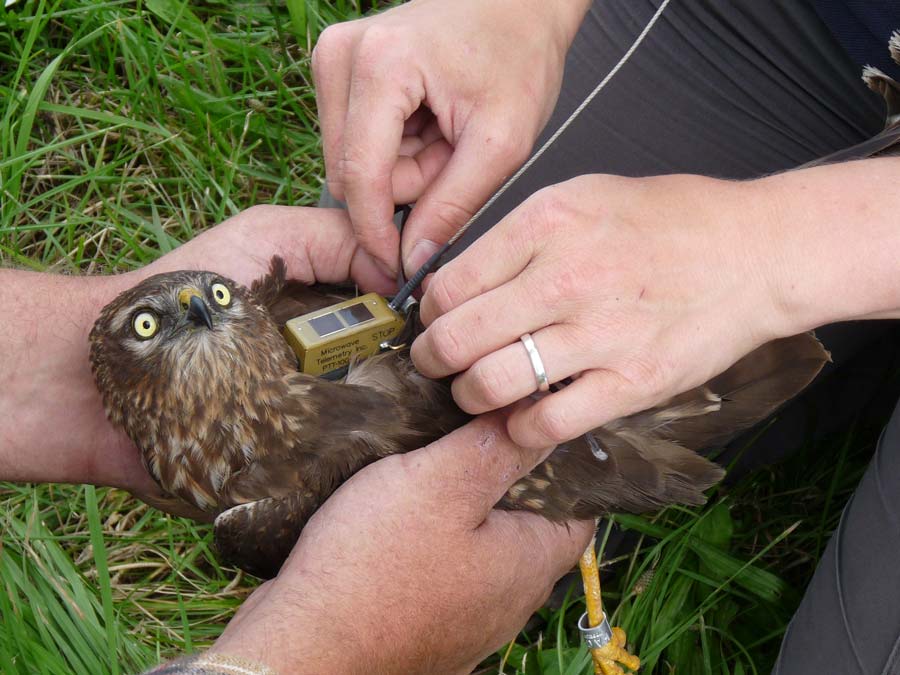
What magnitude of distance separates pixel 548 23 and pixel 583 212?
2.63 ft

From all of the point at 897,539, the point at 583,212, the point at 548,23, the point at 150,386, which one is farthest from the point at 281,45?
the point at 897,539

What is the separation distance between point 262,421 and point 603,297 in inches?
36.6

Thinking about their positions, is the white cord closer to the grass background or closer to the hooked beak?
the hooked beak

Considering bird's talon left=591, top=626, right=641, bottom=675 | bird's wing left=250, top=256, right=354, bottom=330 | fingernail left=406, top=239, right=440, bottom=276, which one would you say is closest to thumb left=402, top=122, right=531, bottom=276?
fingernail left=406, top=239, right=440, bottom=276

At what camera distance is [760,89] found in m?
2.86

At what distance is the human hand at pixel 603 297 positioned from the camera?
1843mm

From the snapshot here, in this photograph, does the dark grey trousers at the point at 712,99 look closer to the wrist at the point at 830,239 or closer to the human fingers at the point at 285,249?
the human fingers at the point at 285,249

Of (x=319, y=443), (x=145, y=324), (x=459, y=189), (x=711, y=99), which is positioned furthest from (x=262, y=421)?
(x=711, y=99)

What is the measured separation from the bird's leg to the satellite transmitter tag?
0.85m

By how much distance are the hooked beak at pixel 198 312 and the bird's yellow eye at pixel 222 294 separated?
0.09 metres

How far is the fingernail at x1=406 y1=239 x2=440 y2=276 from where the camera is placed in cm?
229

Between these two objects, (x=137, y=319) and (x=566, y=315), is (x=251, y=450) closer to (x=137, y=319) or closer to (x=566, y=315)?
(x=137, y=319)

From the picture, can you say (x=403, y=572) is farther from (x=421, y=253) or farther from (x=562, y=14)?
(x=562, y=14)

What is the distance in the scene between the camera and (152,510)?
3355mm
